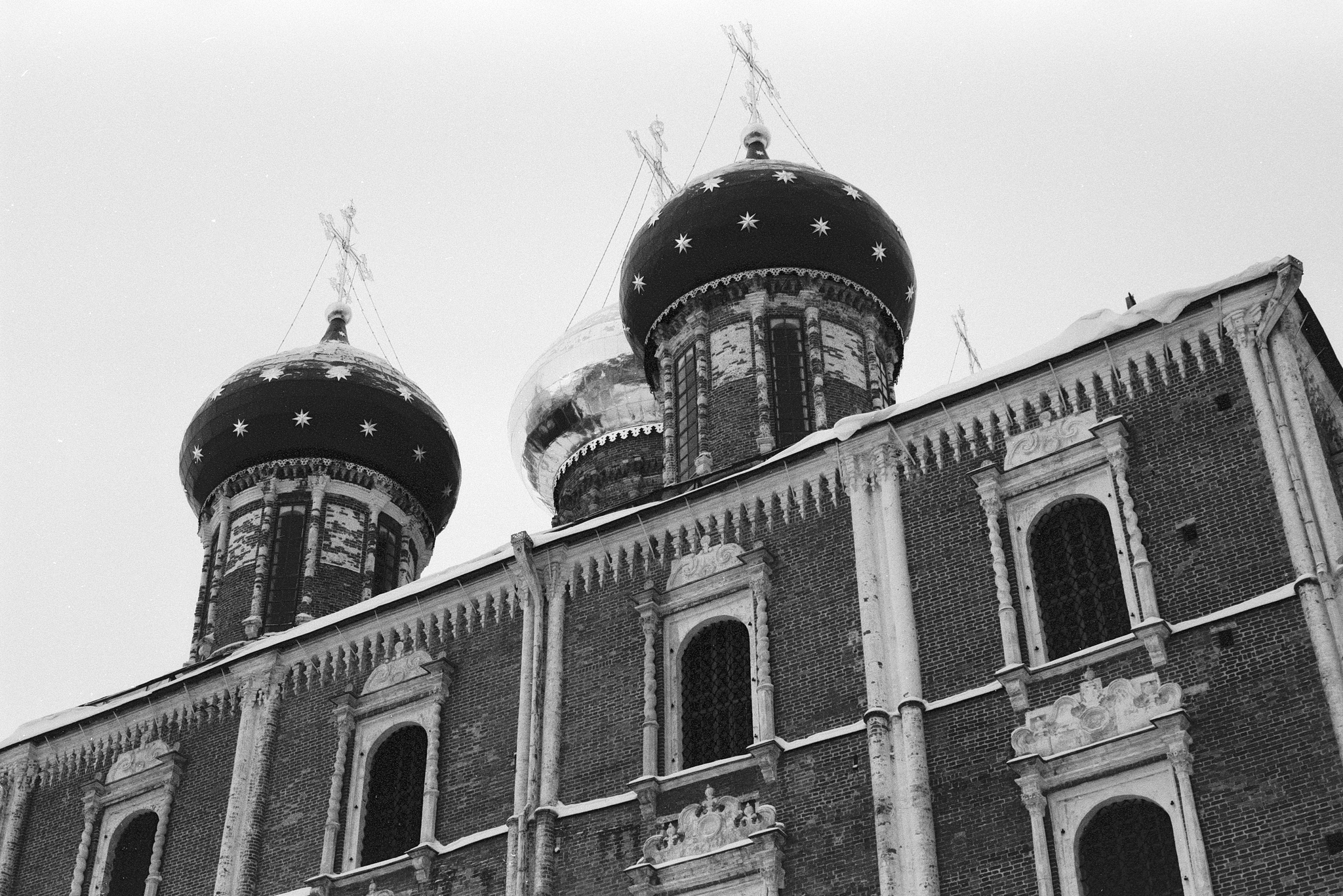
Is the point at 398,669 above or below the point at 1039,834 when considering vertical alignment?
above

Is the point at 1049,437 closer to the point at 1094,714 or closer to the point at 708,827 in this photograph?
the point at 1094,714

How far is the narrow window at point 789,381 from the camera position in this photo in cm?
2167

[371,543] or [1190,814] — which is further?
[371,543]

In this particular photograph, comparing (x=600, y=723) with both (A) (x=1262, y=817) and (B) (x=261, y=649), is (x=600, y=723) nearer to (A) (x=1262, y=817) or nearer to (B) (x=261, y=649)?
(B) (x=261, y=649)

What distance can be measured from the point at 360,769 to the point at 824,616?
547 cm

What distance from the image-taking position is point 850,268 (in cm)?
2330

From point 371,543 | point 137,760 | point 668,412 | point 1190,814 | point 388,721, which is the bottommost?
point 1190,814

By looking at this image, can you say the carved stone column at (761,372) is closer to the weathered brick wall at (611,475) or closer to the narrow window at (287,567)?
the weathered brick wall at (611,475)

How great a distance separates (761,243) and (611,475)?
6469 mm

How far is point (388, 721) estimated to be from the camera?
19422mm

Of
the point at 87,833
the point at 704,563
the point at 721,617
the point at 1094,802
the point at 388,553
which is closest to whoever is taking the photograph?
the point at 1094,802

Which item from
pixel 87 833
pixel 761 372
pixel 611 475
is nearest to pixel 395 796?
pixel 87 833

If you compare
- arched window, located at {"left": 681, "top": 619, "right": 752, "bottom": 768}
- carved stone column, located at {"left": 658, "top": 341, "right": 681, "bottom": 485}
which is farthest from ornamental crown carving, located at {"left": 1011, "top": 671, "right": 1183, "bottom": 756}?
carved stone column, located at {"left": 658, "top": 341, "right": 681, "bottom": 485}

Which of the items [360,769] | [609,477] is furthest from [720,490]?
[609,477]
